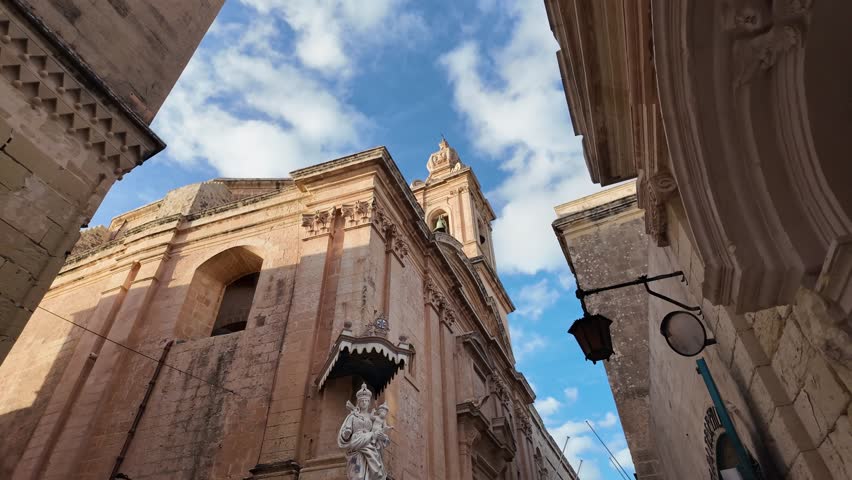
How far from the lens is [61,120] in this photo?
6660 millimetres

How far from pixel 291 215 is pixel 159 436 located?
570 cm

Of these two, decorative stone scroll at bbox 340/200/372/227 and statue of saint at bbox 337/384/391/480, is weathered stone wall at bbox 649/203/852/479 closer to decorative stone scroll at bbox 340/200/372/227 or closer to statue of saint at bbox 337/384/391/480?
statue of saint at bbox 337/384/391/480

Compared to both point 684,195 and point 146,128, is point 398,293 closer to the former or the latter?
point 146,128

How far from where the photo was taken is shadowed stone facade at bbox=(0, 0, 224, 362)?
590 centimetres

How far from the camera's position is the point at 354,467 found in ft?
23.2

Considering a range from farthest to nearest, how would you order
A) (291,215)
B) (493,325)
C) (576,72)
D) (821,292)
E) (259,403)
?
(493,325) → (291,215) → (259,403) → (576,72) → (821,292)

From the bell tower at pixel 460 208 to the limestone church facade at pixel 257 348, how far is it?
10.2 meters

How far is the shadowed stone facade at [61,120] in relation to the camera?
5.90m

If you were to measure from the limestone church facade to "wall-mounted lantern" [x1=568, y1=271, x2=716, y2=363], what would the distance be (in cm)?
400

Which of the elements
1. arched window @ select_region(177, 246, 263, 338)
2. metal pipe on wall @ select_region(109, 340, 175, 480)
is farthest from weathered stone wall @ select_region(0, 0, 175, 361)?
arched window @ select_region(177, 246, 263, 338)

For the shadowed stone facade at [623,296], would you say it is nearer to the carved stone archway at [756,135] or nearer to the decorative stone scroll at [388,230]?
the decorative stone scroll at [388,230]

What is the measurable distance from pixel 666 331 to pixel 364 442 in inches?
177

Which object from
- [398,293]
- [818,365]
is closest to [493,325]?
[398,293]

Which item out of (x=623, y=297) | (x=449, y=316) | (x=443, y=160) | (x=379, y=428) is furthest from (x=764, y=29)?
(x=443, y=160)
